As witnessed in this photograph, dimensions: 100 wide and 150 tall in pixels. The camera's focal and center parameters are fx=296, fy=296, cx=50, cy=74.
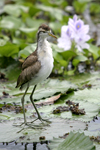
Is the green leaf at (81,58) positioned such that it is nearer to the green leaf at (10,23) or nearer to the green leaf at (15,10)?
the green leaf at (10,23)

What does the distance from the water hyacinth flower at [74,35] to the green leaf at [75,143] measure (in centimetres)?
258

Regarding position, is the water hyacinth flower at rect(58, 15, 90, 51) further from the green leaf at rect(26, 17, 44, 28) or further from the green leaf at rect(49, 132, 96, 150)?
the green leaf at rect(26, 17, 44, 28)

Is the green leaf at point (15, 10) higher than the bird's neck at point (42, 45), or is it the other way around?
the green leaf at point (15, 10)

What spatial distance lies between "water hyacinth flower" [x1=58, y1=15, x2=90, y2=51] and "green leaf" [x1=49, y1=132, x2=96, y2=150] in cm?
258

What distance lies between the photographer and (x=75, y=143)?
8.89 ft

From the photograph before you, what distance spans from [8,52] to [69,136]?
106 inches

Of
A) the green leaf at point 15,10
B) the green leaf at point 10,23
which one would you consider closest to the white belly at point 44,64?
the green leaf at point 10,23

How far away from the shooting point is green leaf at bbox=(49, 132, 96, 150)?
2.65m

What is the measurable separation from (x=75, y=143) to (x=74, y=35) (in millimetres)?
2678

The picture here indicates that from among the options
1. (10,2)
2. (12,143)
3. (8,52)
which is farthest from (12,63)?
(10,2)

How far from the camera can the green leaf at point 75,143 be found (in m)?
2.65

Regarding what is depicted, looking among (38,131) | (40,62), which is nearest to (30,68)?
(40,62)

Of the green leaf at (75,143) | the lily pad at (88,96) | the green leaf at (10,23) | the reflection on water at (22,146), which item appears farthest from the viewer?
the green leaf at (10,23)

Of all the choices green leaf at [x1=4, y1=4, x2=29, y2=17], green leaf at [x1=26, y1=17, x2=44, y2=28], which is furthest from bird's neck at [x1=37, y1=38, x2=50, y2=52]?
green leaf at [x1=4, y1=4, x2=29, y2=17]
